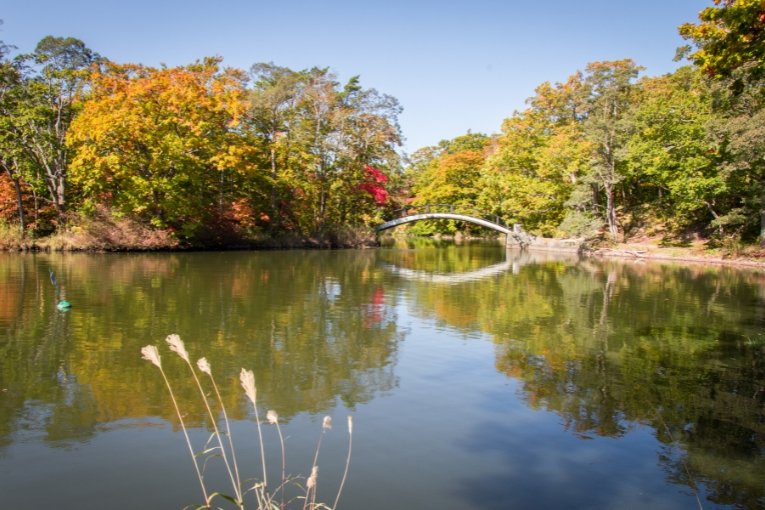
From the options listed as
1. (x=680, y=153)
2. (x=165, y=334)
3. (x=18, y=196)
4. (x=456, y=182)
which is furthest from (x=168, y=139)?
(x=456, y=182)

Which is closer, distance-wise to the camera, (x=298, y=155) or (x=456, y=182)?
(x=298, y=155)

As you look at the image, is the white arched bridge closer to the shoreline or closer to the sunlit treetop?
the shoreline

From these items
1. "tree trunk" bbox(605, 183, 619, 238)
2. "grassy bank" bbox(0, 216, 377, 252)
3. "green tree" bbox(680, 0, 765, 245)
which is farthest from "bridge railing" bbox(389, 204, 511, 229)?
"green tree" bbox(680, 0, 765, 245)

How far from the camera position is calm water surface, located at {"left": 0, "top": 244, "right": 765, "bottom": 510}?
533cm

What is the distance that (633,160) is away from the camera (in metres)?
39.4

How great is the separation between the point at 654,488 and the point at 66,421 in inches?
255

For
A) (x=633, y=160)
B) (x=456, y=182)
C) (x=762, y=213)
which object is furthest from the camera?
(x=456, y=182)

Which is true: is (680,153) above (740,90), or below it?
above

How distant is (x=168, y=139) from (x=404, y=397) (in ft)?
93.7

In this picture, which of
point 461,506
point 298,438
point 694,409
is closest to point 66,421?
point 298,438

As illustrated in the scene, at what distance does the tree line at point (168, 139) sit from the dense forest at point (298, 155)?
103mm

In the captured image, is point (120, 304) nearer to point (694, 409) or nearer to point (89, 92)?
point (694, 409)

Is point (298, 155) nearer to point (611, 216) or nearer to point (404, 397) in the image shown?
point (611, 216)

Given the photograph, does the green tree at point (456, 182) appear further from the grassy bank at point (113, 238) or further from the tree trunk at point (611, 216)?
the grassy bank at point (113, 238)
